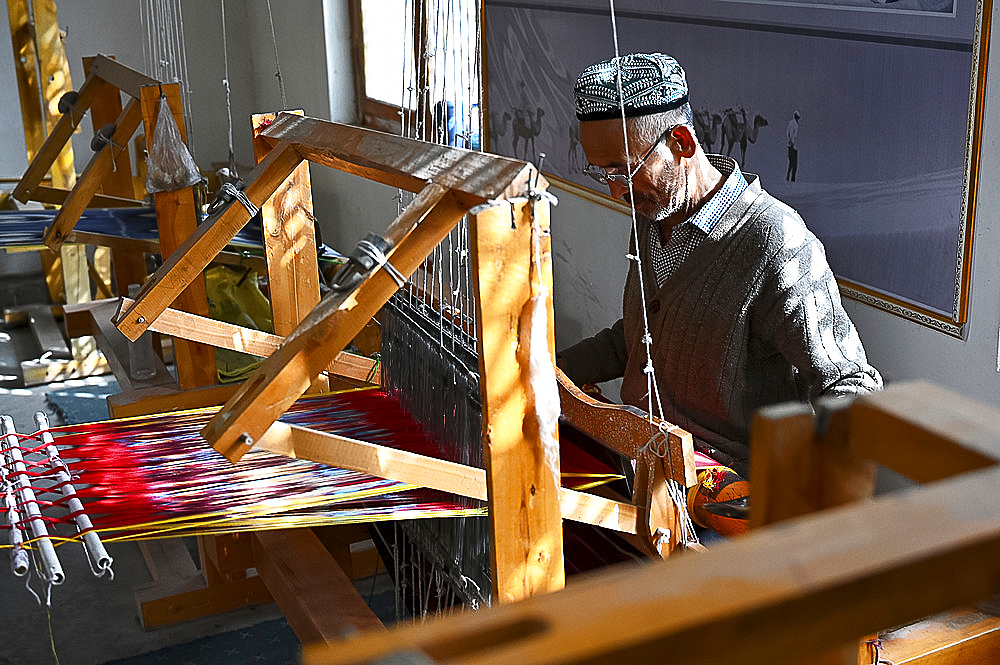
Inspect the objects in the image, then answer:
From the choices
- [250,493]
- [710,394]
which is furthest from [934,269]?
[250,493]

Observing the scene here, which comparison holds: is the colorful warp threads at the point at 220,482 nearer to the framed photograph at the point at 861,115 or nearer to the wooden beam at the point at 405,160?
the wooden beam at the point at 405,160

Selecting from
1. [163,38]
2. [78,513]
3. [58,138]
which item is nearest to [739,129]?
[78,513]

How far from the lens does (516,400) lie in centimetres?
136

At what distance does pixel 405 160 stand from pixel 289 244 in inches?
30.3

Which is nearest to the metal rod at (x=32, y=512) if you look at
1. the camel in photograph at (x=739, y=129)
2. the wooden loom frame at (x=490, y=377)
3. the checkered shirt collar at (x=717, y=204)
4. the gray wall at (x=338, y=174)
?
the wooden loom frame at (x=490, y=377)

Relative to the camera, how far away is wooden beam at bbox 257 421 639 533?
141cm

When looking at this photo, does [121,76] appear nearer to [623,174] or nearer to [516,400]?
[623,174]

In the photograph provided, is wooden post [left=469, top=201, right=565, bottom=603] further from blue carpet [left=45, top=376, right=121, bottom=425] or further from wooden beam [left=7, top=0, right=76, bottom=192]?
wooden beam [left=7, top=0, right=76, bottom=192]

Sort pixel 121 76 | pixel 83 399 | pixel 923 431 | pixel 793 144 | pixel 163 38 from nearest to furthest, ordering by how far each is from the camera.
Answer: pixel 923 431, pixel 793 144, pixel 121 76, pixel 83 399, pixel 163 38

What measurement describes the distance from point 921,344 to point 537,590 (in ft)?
3.11

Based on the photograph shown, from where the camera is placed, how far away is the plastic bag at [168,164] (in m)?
2.72

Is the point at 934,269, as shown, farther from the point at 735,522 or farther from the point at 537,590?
the point at 537,590

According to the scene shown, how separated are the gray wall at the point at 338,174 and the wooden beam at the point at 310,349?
1.01m

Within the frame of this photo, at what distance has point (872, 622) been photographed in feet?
1.14
